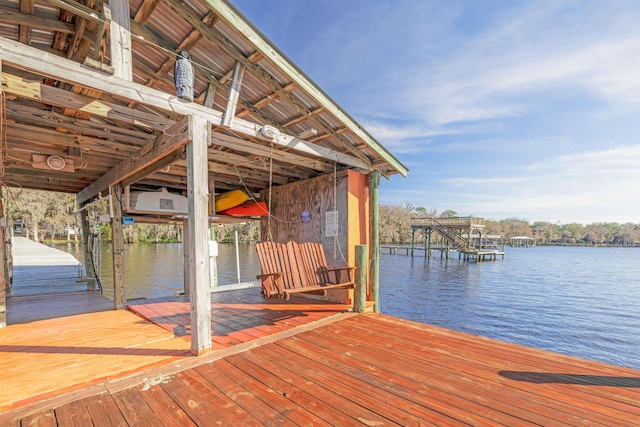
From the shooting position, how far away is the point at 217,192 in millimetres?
8188

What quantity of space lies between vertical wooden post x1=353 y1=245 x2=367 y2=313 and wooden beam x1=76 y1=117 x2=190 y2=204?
2.57 meters

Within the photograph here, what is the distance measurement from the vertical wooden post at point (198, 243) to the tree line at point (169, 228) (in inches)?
177

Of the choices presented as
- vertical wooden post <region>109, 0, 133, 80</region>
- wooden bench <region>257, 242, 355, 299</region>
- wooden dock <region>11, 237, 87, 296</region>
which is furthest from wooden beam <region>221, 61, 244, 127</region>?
wooden dock <region>11, 237, 87, 296</region>

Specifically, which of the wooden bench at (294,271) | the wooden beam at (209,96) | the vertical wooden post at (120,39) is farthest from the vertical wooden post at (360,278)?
the vertical wooden post at (120,39)

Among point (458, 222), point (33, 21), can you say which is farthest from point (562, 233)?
point (33, 21)

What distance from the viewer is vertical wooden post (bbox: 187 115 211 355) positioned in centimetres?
282

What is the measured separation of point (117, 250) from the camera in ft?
17.3

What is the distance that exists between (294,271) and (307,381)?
2.13 meters

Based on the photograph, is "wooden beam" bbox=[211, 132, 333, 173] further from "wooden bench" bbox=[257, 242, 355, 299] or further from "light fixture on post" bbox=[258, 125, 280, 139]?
"wooden bench" bbox=[257, 242, 355, 299]

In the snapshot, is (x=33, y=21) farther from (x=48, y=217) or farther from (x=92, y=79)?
(x=48, y=217)

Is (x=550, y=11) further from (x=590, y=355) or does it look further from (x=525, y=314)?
(x=525, y=314)

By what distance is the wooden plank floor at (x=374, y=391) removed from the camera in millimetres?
1821

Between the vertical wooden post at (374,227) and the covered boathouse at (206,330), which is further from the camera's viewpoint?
the vertical wooden post at (374,227)

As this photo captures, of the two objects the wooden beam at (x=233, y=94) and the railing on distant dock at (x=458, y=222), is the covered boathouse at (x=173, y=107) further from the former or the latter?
the railing on distant dock at (x=458, y=222)
